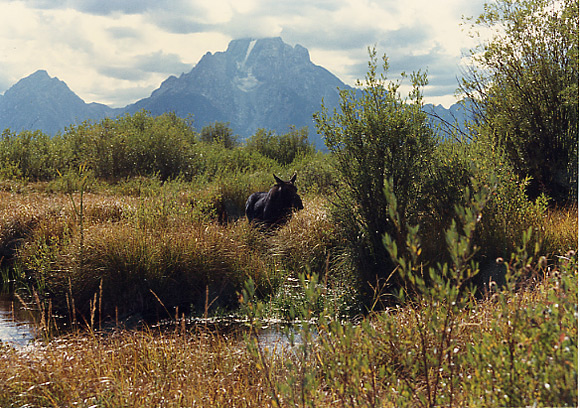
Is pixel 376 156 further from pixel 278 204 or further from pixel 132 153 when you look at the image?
pixel 132 153

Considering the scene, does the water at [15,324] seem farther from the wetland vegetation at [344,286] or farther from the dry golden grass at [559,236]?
the dry golden grass at [559,236]

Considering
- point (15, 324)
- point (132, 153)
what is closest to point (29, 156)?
point (132, 153)

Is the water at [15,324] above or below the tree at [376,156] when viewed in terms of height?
below

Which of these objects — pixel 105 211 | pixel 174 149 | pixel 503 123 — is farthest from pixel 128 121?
pixel 503 123

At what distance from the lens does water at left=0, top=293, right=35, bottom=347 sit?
642 centimetres

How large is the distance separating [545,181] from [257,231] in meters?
5.91

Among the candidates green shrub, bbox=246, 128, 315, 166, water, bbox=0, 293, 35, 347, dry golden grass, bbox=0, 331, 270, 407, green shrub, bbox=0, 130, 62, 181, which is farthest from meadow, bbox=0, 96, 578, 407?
green shrub, bbox=246, 128, 315, 166

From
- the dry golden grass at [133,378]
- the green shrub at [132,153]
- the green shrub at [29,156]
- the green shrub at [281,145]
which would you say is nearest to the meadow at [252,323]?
the dry golden grass at [133,378]

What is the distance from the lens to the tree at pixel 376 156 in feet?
23.4

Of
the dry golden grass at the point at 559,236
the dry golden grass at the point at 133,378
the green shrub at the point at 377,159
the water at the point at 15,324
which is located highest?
the green shrub at the point at 377,159

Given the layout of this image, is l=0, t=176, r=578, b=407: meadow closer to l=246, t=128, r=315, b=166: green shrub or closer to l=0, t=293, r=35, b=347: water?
l=0, t=293, r=35, b=347: water

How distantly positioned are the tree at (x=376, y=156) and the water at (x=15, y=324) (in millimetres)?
4647

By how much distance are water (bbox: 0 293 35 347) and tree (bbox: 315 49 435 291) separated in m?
4.65

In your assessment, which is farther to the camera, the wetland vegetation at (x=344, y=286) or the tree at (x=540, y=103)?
the tree at (x=540, y=103)
